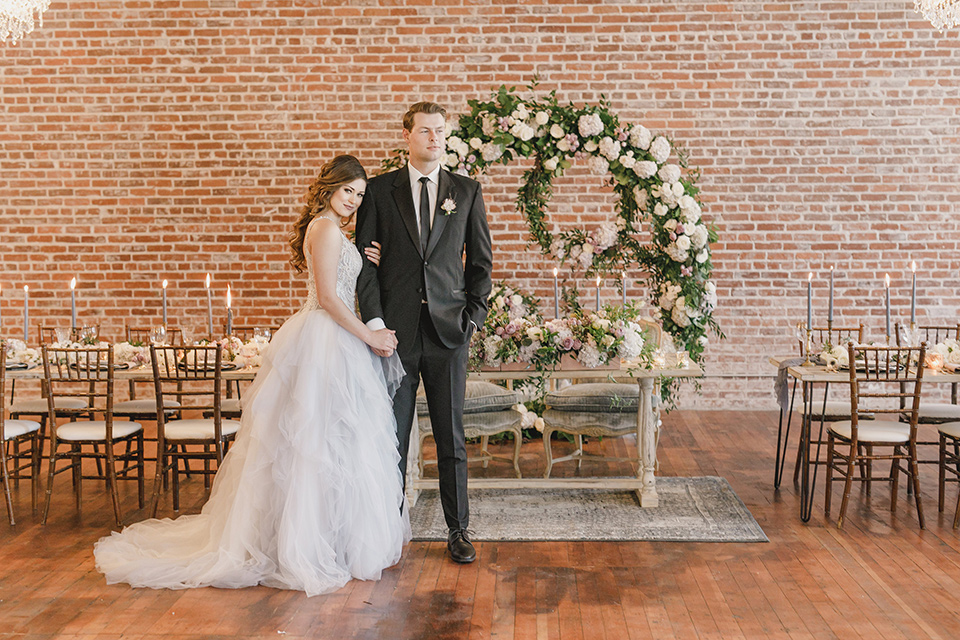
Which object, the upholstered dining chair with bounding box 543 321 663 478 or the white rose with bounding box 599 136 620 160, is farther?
the white rose with bounding box 599 136 620 160

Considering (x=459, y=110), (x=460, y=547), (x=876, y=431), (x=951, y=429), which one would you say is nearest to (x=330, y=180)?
(x=460, y=547)

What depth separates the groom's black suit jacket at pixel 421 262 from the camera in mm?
3826

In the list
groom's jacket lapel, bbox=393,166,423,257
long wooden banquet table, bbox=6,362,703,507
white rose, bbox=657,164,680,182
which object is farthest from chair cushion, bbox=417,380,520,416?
white rose, bbox=657,164,680,182

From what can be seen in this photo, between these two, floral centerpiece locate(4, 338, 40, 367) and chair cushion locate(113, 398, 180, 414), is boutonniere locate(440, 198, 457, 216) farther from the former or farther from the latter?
floral centerpiece locate(4, 338, 40, 367)

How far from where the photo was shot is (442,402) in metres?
3.89

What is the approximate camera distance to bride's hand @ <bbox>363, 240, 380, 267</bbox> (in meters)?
3.89

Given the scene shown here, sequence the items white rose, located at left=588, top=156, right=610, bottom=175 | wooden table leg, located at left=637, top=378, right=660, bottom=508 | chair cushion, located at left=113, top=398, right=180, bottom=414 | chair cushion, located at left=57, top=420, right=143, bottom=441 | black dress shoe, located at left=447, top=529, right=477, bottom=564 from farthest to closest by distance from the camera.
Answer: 1. white rose, located at left=588, top=156, right=610, bottom=175
2. chair cushion, located at left=113, top=398, right=180, bottom=414
3. wooden table leg, located at left=637, top=378, right=660, bottom=508
4. chair cushion, located at left=57, top=420, right=143, bottom=441
5. black dress shoe, located at left=447, top=529, right=477, bottom=564

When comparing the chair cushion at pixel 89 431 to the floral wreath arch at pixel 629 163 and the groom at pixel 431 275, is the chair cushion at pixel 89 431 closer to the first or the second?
the groom at pixel 431 275

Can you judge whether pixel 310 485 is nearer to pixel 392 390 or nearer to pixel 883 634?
pixel 392 390

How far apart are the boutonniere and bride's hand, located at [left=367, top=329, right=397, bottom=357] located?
0.60 meters

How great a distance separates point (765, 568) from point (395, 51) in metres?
5.55

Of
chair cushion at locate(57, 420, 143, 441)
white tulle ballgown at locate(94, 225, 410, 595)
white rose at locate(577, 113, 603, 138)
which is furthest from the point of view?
white rose at locate(577, 113, 603, 138)

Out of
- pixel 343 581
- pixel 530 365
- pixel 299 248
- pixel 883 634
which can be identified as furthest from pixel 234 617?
pixel 883 634

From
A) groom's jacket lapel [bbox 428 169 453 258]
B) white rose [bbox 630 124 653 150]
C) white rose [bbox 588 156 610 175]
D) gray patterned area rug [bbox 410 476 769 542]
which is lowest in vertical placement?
gray patterned area rug [bbox 410 476 769 542]
